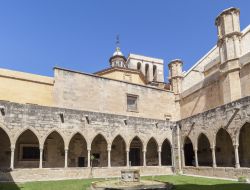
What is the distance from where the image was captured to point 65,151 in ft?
52.1

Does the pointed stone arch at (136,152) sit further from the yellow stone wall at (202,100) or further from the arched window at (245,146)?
the arched window at (245,146)

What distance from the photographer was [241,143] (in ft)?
55.6

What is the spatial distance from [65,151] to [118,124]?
4.15 m

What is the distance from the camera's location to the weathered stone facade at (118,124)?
15.0 metres

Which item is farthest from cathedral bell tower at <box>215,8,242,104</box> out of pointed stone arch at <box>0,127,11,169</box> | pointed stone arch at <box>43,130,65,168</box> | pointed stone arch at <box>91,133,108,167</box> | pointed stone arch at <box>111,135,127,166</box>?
pointed stone arch at <box>0,127,11,169</box>

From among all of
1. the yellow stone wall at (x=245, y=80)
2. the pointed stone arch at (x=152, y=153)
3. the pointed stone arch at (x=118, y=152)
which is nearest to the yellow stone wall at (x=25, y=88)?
the pointed stone arch at (x=118, y=152)

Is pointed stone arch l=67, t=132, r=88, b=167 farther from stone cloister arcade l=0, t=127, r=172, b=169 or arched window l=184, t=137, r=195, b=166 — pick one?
arched window l=184, t=137, r=195, b=166

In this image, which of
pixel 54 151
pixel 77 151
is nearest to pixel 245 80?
pixel 77 151

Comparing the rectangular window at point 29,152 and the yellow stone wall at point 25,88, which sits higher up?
the yellow stone wall at point 25,88

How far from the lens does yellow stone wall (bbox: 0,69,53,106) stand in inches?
696

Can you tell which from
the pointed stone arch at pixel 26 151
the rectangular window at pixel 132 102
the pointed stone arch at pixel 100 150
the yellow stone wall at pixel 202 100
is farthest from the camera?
the rectangular window at pixel 132 102

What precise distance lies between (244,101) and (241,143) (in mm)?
3947

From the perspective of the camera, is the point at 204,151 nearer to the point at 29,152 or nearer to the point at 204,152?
the point at 204,152

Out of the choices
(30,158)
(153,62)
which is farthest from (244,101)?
(153,62)
